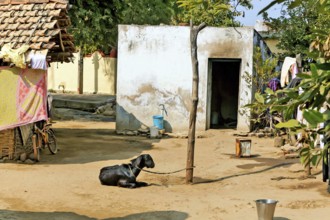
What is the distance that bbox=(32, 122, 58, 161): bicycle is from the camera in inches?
441

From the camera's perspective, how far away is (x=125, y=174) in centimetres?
868

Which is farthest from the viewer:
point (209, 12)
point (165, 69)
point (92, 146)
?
A: point (165, 69)

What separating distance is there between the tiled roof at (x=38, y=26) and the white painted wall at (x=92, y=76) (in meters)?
17.1

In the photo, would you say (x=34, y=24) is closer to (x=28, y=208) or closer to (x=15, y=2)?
(x=15, y=2)

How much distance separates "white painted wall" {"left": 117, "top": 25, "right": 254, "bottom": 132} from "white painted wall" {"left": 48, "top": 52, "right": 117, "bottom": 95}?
13.1 meters

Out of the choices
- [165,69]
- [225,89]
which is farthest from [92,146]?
[225,89]

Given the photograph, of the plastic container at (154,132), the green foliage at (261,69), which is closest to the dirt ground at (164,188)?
the plastic container at (154,132)

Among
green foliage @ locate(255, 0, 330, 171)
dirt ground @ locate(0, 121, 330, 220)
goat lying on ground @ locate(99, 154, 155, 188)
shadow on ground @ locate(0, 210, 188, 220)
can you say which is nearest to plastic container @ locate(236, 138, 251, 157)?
dirt ground @ locate(0, 121, 330, 220)

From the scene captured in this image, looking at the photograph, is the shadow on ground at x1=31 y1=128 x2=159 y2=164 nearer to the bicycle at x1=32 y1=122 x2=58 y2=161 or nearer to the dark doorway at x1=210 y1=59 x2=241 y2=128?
A: the bicycle at x1=32 y1=122 x2=58 y2=161

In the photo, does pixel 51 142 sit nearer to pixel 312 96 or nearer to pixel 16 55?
pixel 16 55

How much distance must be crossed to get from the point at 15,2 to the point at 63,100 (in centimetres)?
1251

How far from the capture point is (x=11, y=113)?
10.9m

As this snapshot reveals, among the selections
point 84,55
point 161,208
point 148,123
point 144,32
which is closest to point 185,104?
point 148,123

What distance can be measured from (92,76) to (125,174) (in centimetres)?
2196
